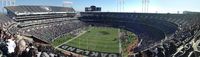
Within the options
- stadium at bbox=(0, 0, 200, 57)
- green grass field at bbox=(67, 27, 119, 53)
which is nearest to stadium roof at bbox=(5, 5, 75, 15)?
stadium at bbox=(0, 0, 200, 57)

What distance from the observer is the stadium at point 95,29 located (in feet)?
218

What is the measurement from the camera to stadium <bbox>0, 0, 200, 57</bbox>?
66.4 meters

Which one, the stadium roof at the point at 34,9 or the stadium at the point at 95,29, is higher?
the stadium roof at the point at 34,9

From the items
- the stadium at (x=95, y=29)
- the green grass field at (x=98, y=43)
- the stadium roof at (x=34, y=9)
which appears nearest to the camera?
the stadium at (x=95, y=29)

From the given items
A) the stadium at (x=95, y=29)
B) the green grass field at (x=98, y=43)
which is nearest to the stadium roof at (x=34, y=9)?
the stadium at (x=95, y=29)

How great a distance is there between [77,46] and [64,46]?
269 centimetres

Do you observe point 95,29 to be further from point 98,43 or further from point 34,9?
point 98,43

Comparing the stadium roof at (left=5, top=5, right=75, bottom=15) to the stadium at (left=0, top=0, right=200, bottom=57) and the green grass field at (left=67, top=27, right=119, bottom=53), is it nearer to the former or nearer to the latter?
the stadium at (left=0, top=0, right=200, bottom=57)

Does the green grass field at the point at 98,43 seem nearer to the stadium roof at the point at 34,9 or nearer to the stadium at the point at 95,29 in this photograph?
the stadium at the point at 95,29

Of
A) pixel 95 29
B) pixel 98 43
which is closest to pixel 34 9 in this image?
pixel 95 29

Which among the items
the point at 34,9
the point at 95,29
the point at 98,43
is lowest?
the point at 95,29

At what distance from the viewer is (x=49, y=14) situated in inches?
4628

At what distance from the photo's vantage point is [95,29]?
363 ft

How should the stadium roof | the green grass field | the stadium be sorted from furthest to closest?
the stadium roof < the green grass field < the stadium
